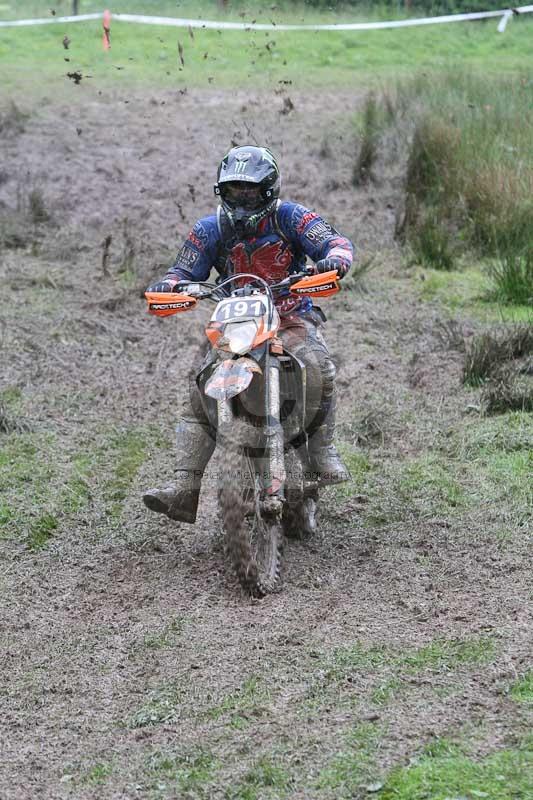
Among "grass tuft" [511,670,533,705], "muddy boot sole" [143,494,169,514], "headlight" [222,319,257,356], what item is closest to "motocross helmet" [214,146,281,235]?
"headlight" [222,319,257,356]

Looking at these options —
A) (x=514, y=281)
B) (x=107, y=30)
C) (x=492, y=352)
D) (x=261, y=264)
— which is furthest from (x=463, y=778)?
(x=107, y=30)

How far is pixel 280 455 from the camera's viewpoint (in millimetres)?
5227

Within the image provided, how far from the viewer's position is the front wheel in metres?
4.96

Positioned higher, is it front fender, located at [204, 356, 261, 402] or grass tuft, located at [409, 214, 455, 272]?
front fender, located at [204, 356, 261, 402]

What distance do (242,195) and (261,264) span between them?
393 mm

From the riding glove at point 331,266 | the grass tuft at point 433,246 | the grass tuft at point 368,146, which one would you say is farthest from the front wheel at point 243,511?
the grass tuft at point 368,146

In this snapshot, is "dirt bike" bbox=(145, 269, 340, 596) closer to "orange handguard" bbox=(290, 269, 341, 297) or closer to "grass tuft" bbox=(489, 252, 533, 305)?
"orange handguard" bbox=(290, 269, 341, 297)

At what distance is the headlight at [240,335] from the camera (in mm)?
5121

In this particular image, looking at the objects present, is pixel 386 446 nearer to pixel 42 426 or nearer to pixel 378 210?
pixel 42 426

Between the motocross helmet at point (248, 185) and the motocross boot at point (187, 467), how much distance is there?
979 millimetres

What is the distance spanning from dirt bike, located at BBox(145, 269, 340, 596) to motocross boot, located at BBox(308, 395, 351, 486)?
207 mm

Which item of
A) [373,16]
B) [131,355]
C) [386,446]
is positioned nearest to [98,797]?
[386,446]

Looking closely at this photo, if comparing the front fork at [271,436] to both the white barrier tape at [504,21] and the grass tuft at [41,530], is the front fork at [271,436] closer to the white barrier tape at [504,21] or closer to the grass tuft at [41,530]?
the grass tuft at [41,530]

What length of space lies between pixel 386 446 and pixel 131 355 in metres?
2.59
